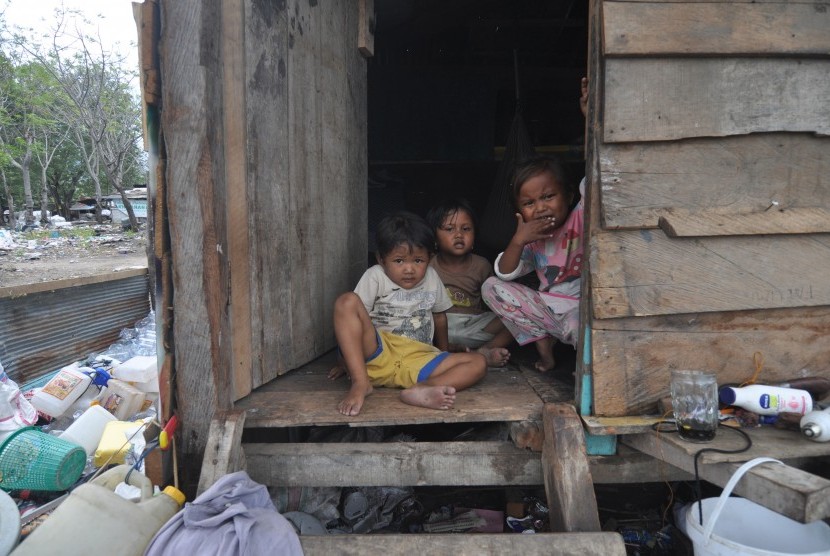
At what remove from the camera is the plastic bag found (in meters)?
2.92

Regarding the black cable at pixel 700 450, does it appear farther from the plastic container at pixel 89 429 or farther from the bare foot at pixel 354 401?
the plastic container at pixel 89 429

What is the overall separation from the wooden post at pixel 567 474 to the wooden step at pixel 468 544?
13 centimetres

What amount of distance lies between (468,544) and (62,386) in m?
3.24

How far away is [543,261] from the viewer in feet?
8.75

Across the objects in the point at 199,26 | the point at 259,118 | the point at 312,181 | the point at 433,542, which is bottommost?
the point at 433,542

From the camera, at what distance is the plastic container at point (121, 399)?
3576mm

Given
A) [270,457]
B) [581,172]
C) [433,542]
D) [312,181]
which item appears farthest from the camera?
Answer: [581,172]

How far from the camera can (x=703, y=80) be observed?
170 centimetres

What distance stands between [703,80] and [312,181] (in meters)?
1.61

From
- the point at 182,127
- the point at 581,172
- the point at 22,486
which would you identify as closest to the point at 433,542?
the point at 182,127

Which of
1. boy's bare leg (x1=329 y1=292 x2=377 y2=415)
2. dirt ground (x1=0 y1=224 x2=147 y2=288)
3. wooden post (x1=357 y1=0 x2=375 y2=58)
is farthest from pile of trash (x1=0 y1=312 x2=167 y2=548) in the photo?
dirt ground (x1=0 y1=224 x2=147 y2=288)

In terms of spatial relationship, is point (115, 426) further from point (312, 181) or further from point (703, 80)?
point (703, 80)

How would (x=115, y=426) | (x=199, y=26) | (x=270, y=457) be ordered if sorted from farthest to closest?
(x=115, y=426)
(x=270, y=457)
(x=199, y=26)

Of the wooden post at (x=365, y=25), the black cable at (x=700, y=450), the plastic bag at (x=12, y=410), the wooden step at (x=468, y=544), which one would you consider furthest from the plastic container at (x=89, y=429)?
the black cable at (x=700, y=450)
